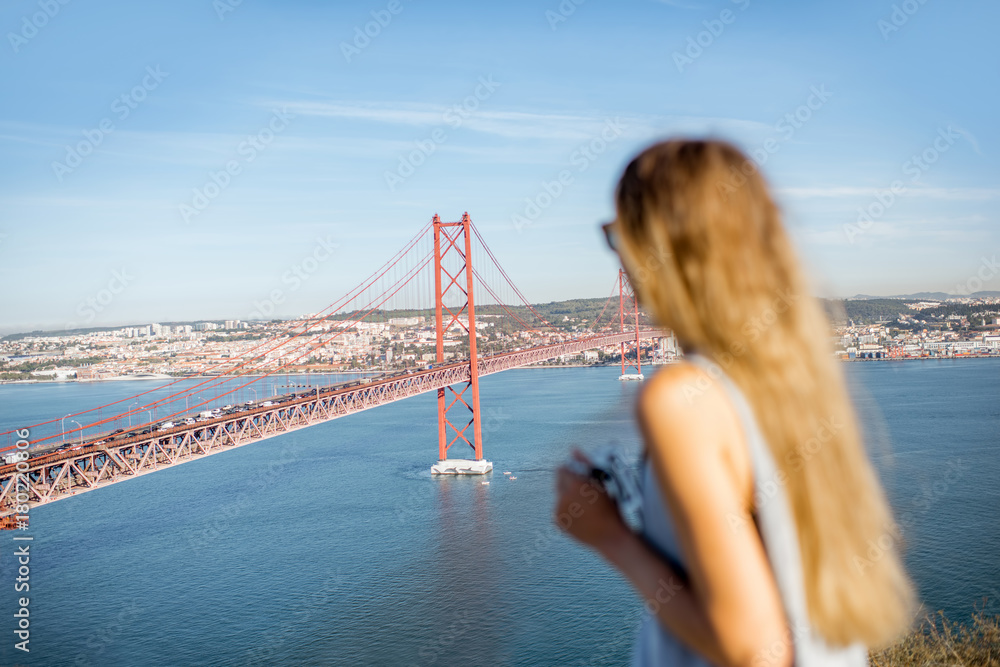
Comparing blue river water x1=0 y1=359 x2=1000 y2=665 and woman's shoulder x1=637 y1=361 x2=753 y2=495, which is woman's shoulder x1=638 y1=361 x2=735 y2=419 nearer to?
woman's shoulder x1=637 y1=361 x2=753 y2=495

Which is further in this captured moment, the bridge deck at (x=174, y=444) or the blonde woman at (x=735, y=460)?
the bridge deck at (x=174, y=444)

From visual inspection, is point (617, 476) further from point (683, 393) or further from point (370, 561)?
point (370, 561)

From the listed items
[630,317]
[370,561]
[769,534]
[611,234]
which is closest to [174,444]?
[370,561]

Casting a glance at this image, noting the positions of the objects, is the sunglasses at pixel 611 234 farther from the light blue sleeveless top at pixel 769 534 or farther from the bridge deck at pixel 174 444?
the bridge deck at pixel 174 444

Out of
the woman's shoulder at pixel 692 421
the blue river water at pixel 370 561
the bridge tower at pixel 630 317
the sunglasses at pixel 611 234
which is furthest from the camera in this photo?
the bridge tower at pixel 630 317

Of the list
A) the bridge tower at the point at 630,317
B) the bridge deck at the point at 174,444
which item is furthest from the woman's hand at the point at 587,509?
the bridge tower at the point at 630,317

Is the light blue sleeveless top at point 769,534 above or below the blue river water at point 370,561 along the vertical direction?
above

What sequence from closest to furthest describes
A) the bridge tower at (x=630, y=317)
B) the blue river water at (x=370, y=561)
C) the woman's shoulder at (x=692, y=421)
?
the woman's shoulder at (x=692, y=421)
the blue river water at (x=370, y=561)
the bridge tower at (x=630, y=317)
